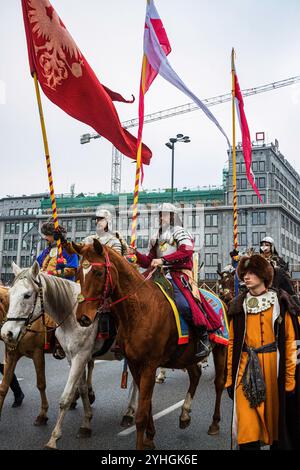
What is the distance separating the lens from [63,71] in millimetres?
7789

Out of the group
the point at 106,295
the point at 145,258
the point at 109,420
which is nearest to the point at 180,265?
the point at 145,258

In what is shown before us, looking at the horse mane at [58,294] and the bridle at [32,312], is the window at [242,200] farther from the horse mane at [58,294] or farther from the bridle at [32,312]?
the bridle at [32,312]

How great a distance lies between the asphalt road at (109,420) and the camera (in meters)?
5.66

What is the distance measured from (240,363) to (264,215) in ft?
249

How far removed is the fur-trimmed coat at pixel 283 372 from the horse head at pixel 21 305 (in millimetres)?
2707

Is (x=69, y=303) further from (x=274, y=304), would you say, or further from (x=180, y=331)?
(x=274, y=304)

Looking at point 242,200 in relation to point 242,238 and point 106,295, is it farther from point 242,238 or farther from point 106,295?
point 106,295

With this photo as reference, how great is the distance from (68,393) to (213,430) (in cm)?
214

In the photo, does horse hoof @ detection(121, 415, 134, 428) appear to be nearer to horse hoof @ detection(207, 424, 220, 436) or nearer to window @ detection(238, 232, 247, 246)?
horse hoof @ detection(207, 424, 220, 436)

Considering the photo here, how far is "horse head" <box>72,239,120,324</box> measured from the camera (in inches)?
195

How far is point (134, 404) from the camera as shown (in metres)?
6.96

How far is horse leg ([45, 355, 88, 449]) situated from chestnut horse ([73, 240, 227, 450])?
790mm

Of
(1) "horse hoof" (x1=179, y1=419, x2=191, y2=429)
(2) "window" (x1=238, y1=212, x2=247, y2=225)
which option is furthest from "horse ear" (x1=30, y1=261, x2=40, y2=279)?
(2) "window" (x1=238, y1=212, x2=247, y2=225)
